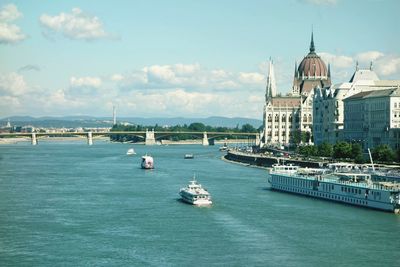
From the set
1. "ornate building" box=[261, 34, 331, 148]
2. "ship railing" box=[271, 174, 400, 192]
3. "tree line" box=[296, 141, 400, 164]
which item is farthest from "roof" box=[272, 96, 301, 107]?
"ship railing" box=[271, 174, 400, 192]

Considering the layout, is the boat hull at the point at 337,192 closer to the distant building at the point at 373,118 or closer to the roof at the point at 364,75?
the distant building at the point at 373,118

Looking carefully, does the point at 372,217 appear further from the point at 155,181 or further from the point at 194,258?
the point at 155,181

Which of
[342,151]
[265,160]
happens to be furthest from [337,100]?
[342,151]

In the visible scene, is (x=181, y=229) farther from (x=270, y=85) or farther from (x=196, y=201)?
(x=270, y=85)

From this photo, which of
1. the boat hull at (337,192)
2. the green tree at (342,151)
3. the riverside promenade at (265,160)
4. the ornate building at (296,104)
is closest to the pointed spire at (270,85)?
the ornate building at (296,104)

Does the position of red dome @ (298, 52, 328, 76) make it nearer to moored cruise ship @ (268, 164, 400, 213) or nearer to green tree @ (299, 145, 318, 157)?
green tree @ (299, 145, 318, 157)

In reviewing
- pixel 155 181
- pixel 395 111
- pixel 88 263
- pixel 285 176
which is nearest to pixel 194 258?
pixel 88 263
